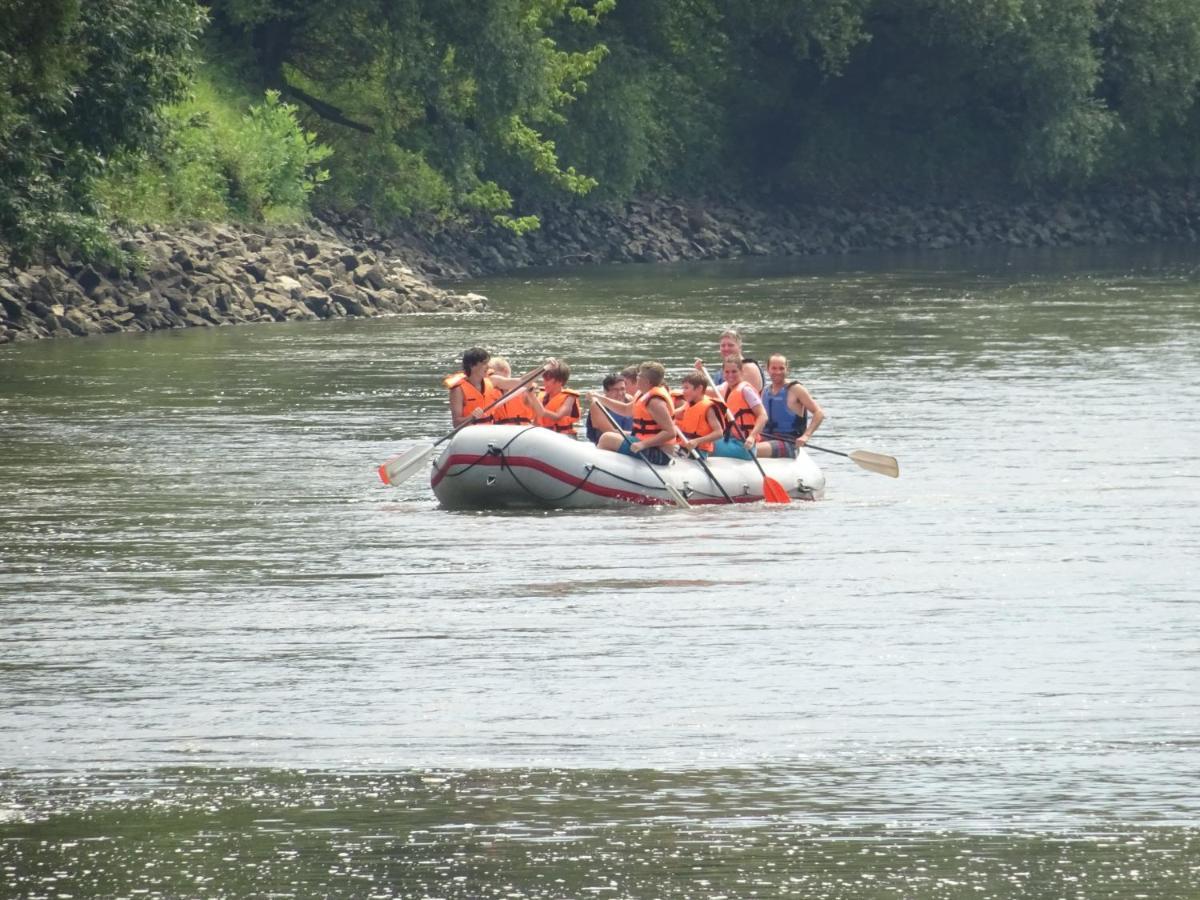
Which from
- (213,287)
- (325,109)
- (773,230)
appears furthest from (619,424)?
(773,230)

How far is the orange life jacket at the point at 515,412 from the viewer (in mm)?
20219

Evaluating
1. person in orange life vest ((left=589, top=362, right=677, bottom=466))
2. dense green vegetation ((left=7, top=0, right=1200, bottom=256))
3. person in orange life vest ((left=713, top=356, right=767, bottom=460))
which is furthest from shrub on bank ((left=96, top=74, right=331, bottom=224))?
person in orange life vest ((left=589, top=362, right=677, bottom=466))

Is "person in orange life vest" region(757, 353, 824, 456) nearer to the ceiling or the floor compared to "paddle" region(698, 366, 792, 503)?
nearer to the ceiling

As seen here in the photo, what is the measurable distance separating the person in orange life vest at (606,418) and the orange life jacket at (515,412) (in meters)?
0.49

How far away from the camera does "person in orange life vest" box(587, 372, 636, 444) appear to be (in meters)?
20.3

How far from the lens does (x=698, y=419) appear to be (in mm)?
20344

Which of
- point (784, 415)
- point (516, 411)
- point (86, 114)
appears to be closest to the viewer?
point (516, 411)

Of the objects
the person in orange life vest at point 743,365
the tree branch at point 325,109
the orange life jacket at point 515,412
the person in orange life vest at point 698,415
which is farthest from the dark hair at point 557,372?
the tree branch at point 325,109

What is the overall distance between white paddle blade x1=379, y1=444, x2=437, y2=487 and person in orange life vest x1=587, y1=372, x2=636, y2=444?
131 centimetres

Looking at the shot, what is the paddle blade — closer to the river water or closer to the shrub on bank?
the river water

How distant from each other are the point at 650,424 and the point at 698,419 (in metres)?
0.72

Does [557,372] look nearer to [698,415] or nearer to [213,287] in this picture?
[698,415]

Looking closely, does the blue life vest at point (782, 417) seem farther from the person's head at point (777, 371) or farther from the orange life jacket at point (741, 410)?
the orange life jacket at point (741, 410)

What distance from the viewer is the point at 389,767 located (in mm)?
11242
